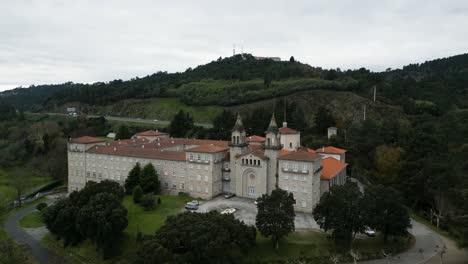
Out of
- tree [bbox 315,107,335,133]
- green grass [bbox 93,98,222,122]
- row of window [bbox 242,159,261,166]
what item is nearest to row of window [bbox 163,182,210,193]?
row of window [bbox 242,159,261,166]

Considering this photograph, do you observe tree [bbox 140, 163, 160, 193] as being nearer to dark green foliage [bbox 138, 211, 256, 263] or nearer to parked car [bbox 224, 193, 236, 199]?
parked car [bbox 224, 193, 236, 199]

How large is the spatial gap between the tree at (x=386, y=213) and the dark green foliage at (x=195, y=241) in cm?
1441

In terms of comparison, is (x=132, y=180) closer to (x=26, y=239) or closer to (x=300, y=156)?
(x=26, y=239)

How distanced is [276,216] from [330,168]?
71.0 ft

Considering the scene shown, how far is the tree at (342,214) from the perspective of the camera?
42156mm

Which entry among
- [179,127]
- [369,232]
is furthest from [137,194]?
[179,127]

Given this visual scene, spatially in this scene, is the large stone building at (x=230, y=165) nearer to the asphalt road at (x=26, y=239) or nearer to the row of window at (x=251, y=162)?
the row of window at (x=251, y=162)

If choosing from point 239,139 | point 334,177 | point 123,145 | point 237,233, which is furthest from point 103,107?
point 237,233

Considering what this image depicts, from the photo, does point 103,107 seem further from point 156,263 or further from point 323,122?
point 156,263

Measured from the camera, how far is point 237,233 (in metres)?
38.6

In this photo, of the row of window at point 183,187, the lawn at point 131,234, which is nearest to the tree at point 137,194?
the lawn at point 131,234

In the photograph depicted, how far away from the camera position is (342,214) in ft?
139

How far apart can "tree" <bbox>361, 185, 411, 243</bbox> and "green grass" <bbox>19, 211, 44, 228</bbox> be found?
4755 cm

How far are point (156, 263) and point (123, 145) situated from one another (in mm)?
42156
